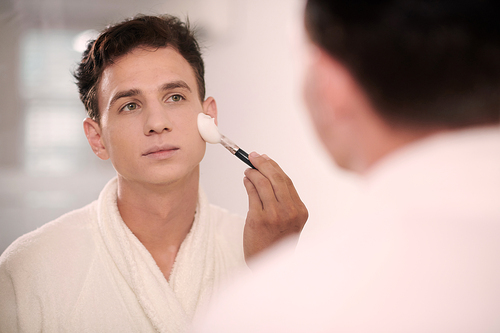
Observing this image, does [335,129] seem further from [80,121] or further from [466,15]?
[80,121]

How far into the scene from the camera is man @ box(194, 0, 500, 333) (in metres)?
0.40

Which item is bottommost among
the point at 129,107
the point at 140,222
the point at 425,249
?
the point at 425,249

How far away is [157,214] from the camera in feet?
2.94

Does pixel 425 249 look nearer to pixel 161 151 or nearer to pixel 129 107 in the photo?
pixel 161 151

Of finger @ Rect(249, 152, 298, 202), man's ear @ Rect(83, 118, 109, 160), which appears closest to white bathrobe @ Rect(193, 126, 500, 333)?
finger @ Rect(249, 152, 298, 202)

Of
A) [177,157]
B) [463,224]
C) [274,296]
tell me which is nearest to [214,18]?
Result: [177,157]

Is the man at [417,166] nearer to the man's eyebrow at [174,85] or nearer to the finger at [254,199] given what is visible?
the finger at [254,199]

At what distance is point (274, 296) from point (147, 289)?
12.6 inches

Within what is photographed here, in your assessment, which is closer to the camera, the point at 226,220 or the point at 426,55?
the point at 426,55

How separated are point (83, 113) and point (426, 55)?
1354mm

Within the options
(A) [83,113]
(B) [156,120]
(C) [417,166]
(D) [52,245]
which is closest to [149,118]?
(B) [156,120]

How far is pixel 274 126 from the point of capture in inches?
39.6

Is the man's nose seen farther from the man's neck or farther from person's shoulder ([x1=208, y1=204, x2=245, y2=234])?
person's shoulder ([x1=208, y1=204, x2=245, y2=234])

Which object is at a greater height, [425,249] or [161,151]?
[161,151]
